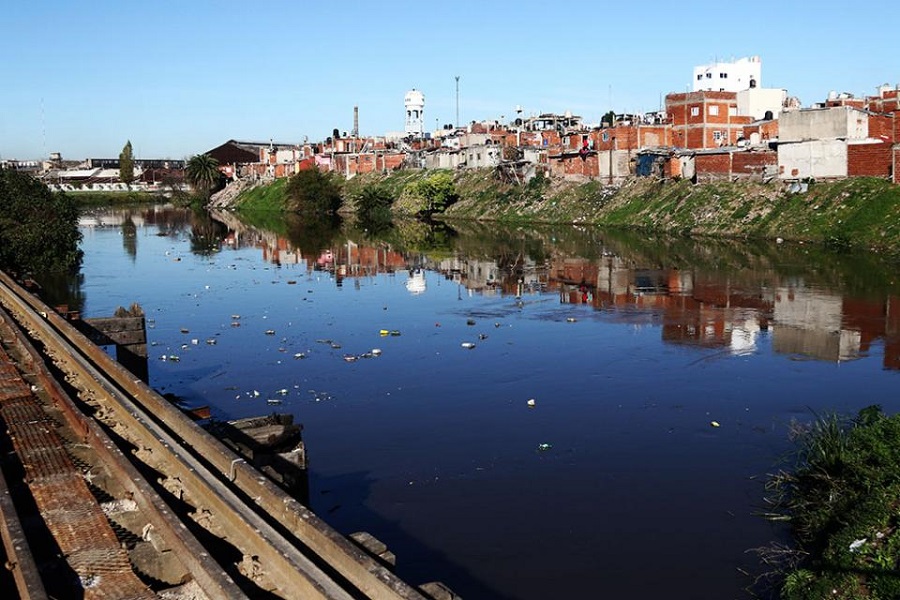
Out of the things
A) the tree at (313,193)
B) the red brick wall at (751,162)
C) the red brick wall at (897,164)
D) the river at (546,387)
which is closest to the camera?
the river at (546,387)

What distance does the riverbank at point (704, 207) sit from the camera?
1542 inches

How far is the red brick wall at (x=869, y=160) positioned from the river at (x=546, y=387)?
790 cm

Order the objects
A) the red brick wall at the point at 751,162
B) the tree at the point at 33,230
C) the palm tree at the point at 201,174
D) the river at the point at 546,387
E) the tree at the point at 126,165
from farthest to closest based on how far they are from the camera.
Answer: the tree at the point at 126,165, the palm tree at the point at 201,174, the red brick wall at the point at 751,162, the tree at the point at 33,230, the river at the point at 546,387

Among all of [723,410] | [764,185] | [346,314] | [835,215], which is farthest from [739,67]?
[723,410]

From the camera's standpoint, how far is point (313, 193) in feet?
290

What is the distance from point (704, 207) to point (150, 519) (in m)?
47.2

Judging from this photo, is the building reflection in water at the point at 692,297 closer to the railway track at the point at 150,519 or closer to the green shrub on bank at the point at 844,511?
the green shrub on bank at the point at 844,511

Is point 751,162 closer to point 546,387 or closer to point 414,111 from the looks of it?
point 546,387

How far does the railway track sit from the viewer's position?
5219 mm

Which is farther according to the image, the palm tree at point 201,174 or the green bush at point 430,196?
the palm tree at point 201,174

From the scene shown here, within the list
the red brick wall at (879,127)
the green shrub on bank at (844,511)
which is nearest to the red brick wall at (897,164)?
the red brick wall at (879,127)

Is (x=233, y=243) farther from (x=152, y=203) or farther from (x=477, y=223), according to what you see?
(x=152, y=203)

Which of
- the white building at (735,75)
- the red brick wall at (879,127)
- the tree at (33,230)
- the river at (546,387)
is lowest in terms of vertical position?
the river at (546,387)

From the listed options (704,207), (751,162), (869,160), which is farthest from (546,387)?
(751,162)
